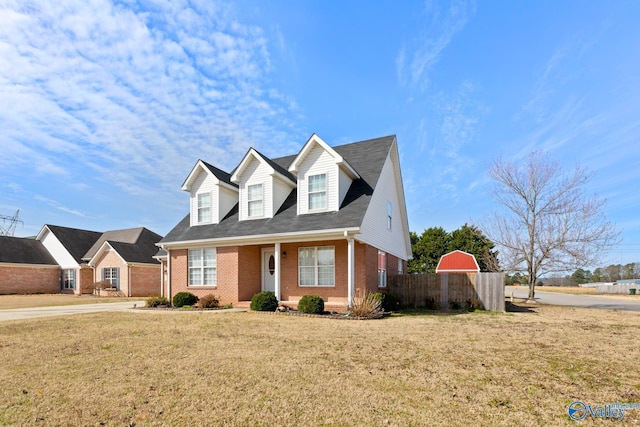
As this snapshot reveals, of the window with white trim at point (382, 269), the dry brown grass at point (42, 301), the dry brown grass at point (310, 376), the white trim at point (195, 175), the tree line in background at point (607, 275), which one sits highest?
the white trim at point (195, 175)

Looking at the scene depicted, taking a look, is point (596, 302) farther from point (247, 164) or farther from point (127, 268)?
point (127, 268)

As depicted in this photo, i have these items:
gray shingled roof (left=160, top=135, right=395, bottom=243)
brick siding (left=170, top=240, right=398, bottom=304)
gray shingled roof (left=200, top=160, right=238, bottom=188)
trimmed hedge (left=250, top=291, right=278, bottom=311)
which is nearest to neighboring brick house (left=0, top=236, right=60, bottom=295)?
gray shingled roof (left=160, top=135, right=395, bottom=243)

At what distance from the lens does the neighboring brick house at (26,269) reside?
1330 inches

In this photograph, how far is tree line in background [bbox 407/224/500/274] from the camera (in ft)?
128

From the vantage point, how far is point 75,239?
3847 centimetres

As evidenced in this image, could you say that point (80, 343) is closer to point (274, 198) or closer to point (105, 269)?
point (274, 198)

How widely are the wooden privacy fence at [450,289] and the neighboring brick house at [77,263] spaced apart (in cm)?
2452

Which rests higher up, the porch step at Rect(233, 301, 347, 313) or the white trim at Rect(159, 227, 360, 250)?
the white trim at Rect(159, 227, 360, 250)

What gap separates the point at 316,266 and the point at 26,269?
3442 centimetres

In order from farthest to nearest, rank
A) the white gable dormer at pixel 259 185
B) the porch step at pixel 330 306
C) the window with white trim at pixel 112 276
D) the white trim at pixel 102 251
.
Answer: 1. the window with white trim at pixel 112 276
2. the white trim at pixel 102 251
3. the white gable dormer at pixel 259 185
4. the porch step at pixel 330 306

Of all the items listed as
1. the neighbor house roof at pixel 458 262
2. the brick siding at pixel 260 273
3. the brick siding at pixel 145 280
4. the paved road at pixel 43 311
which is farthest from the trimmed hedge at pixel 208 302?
the neighbor house roof at pixel 458 262

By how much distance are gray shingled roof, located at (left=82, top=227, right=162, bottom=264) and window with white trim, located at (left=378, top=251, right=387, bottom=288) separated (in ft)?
79.1

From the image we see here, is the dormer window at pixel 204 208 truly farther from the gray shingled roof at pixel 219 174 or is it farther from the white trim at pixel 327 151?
the white trim at pixel 327 151

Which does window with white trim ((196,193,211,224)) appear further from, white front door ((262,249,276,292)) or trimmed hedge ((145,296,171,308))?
trimmed hedge ((145,296,171,308))
